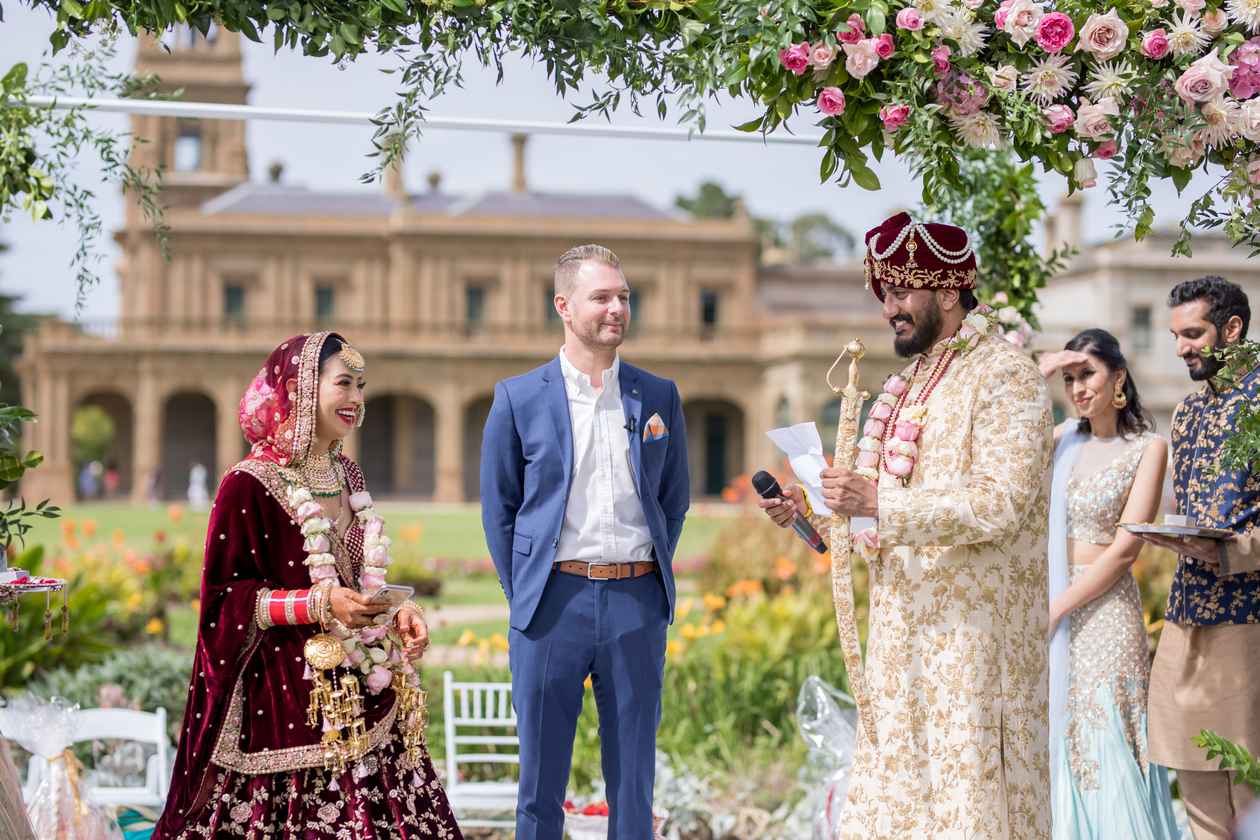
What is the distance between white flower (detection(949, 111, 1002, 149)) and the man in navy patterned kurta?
3.40ft

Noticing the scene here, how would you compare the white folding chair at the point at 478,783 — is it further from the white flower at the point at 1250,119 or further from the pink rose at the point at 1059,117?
the white flower at the point at 1250,119

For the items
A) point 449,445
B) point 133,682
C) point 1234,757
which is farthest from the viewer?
point 449,445

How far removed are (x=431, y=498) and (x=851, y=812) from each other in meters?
38.3

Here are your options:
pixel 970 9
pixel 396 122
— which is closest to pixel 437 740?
pixel 396 122

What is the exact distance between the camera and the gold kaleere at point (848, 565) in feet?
11.9

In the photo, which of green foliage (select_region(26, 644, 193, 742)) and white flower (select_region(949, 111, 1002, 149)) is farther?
green foliage (select_region(26, 644, 193, 742))

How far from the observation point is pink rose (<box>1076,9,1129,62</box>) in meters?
3.41

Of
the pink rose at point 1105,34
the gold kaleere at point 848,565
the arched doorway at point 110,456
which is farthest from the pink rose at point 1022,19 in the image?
the arched doorway at point 110,456

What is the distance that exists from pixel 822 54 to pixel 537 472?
4.79 ft

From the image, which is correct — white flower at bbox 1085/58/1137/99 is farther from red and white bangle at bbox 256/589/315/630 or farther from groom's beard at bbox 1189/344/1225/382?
red and white bangle at bbox 256/589/315/630

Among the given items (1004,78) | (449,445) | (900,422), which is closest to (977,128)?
(1004,78)

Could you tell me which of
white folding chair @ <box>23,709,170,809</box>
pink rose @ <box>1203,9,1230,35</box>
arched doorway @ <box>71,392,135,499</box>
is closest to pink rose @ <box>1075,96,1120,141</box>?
pink rose @ <box>1203,9,1230,35</box>

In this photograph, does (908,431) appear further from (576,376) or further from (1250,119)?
(1250,119)

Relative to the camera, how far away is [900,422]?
368 cm
